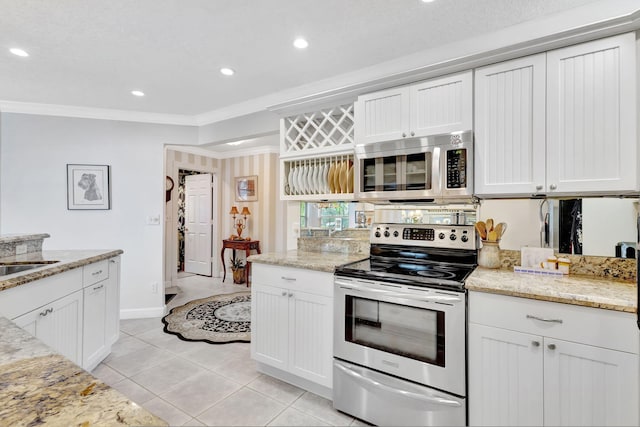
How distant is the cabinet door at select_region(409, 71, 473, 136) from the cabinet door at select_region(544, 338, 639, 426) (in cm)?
131

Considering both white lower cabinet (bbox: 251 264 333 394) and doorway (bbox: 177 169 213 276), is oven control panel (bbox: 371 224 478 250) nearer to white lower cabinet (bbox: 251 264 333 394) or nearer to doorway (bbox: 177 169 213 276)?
white lower cabinet (bbox: 251 264 333 394)

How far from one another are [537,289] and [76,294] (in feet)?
9.23

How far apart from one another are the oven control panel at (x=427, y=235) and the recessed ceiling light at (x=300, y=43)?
1.42 metres

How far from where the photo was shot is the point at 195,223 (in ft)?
20.6

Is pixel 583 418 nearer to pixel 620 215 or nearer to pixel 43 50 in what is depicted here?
pixel 620 215

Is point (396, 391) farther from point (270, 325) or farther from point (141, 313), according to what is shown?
point (141, 313)

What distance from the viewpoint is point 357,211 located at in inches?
110

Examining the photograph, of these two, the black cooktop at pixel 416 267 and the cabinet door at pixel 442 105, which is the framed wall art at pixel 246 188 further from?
the cabinet door at pixel 442 105

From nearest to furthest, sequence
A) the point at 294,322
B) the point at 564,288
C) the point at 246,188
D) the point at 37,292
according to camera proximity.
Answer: the point at 564,288, the point at 37,292, the point at 294,322, the point at 246,188

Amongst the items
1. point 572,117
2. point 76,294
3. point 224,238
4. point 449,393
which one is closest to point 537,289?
point 449,393

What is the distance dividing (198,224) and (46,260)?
4.04 metres

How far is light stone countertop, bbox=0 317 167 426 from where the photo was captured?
525mm

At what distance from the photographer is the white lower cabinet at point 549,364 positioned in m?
1.38

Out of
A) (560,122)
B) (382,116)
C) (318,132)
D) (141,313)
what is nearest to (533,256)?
(560,122)
